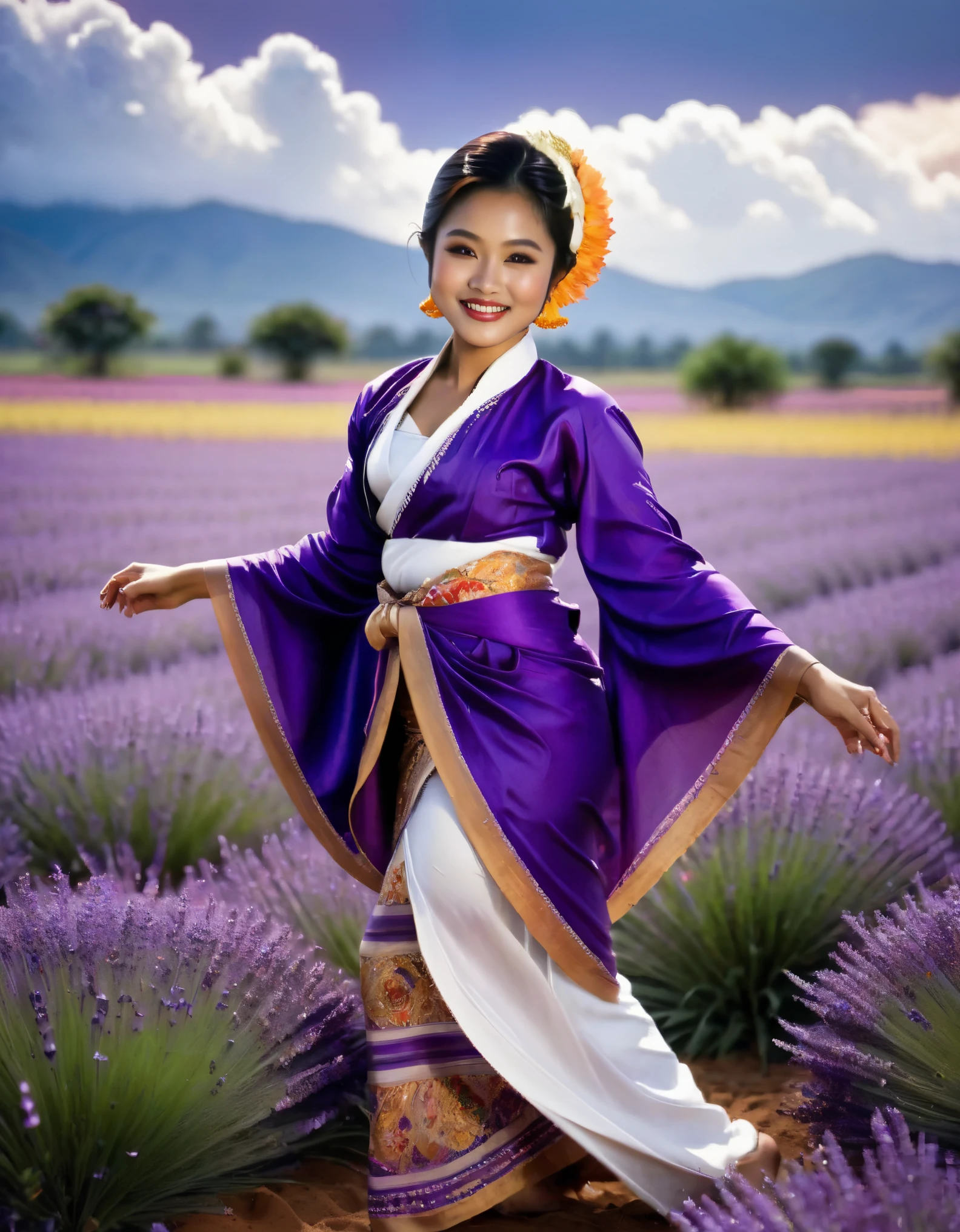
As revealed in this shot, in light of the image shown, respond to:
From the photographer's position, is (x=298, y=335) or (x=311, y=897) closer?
(x=311, y=897)

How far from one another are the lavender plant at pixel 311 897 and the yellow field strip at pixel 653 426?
249 cm

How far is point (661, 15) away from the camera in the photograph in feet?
13.5

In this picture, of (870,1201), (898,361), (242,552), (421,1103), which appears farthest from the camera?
(898,361)

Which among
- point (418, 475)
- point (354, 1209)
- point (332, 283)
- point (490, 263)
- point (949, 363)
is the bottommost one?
point (354, 1209)

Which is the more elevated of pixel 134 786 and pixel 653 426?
pixel 653 426

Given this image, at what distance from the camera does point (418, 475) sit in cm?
151

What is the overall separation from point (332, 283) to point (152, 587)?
312 centimetres

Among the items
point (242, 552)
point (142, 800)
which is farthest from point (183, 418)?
point (142, 800)

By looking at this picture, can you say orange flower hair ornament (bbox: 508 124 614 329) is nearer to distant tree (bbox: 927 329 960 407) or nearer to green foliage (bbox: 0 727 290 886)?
green foliage (bbox: 0 727 290 886)

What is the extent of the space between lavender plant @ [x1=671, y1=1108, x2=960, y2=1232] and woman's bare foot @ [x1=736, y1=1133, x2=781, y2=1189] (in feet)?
1.01

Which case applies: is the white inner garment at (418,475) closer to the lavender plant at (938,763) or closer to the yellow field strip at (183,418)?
the lavender plant at (938,763)

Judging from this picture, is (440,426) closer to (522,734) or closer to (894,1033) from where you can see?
(522,734)

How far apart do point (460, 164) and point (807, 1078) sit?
56.9 inches

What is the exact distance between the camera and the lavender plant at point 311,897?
2.01m
